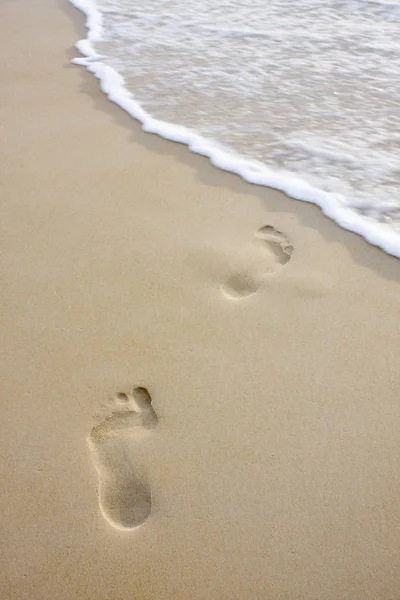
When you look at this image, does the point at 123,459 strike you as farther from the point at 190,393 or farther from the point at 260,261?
the point at 260,261

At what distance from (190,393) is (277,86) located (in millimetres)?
2216

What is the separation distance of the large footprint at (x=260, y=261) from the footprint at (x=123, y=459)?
0.49 m

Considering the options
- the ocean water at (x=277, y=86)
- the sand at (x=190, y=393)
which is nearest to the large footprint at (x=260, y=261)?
the sand at (x=190, y=393)

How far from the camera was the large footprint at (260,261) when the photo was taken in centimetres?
184

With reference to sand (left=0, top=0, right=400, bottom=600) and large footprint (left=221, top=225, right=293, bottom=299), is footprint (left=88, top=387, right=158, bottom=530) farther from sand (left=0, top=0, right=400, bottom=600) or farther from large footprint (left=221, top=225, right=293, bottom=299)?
large footprint (left=221, top=225, right=293, bottom=299)

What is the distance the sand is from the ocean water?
226mm

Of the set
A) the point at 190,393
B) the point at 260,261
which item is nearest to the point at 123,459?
the point at 190,393

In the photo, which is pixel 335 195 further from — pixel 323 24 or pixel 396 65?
pixel 323 24

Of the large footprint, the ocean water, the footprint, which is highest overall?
the ocean water

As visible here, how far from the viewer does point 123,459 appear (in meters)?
1.40

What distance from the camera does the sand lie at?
1.23 metres

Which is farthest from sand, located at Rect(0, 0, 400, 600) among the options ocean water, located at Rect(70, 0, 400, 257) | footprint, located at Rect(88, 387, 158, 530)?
ocean water, located at Rect(70, 0, 400, 257)

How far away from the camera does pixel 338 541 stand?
1259mm

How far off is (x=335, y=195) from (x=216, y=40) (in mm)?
2058
